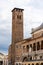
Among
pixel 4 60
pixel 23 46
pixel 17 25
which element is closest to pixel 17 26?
pixel 17 25

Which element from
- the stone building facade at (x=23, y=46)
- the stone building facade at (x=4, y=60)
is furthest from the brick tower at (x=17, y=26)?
the stone building facade at (x=4, y=60)

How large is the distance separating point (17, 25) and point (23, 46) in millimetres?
14522

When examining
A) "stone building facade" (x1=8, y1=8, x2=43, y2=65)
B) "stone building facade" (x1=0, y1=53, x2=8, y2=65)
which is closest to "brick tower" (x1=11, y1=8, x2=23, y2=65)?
"stone building facade" (x1=8, y1=8, x2=43, y2=65)

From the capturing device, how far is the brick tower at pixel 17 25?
57.6 metres

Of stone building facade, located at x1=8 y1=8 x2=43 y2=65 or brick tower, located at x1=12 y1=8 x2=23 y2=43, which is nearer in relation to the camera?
stone building facade, located at x1=8 y1=8 x2=43 y2=65

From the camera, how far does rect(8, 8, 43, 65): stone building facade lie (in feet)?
123

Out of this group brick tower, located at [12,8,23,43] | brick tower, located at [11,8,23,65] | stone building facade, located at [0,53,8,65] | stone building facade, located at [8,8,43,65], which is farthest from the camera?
stone building facade, located at [0,53,8,65]

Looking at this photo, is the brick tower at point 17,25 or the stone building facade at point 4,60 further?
the stone building facade at point 4,60

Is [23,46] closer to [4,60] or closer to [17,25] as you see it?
[17,25]

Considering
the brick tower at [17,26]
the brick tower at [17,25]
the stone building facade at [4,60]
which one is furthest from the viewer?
the stone building facade at [4,60]

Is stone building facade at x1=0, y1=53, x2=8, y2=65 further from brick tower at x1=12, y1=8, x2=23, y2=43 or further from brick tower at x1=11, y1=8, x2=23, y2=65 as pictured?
brick tower at x1=12, y1=8, x2=23, y2=43

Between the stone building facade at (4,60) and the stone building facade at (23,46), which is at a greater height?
the stone building facade at (23,46)

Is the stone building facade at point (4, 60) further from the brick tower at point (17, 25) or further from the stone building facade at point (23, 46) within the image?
the brick tower at point (17, 25)

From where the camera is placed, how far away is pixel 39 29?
1725 inches
